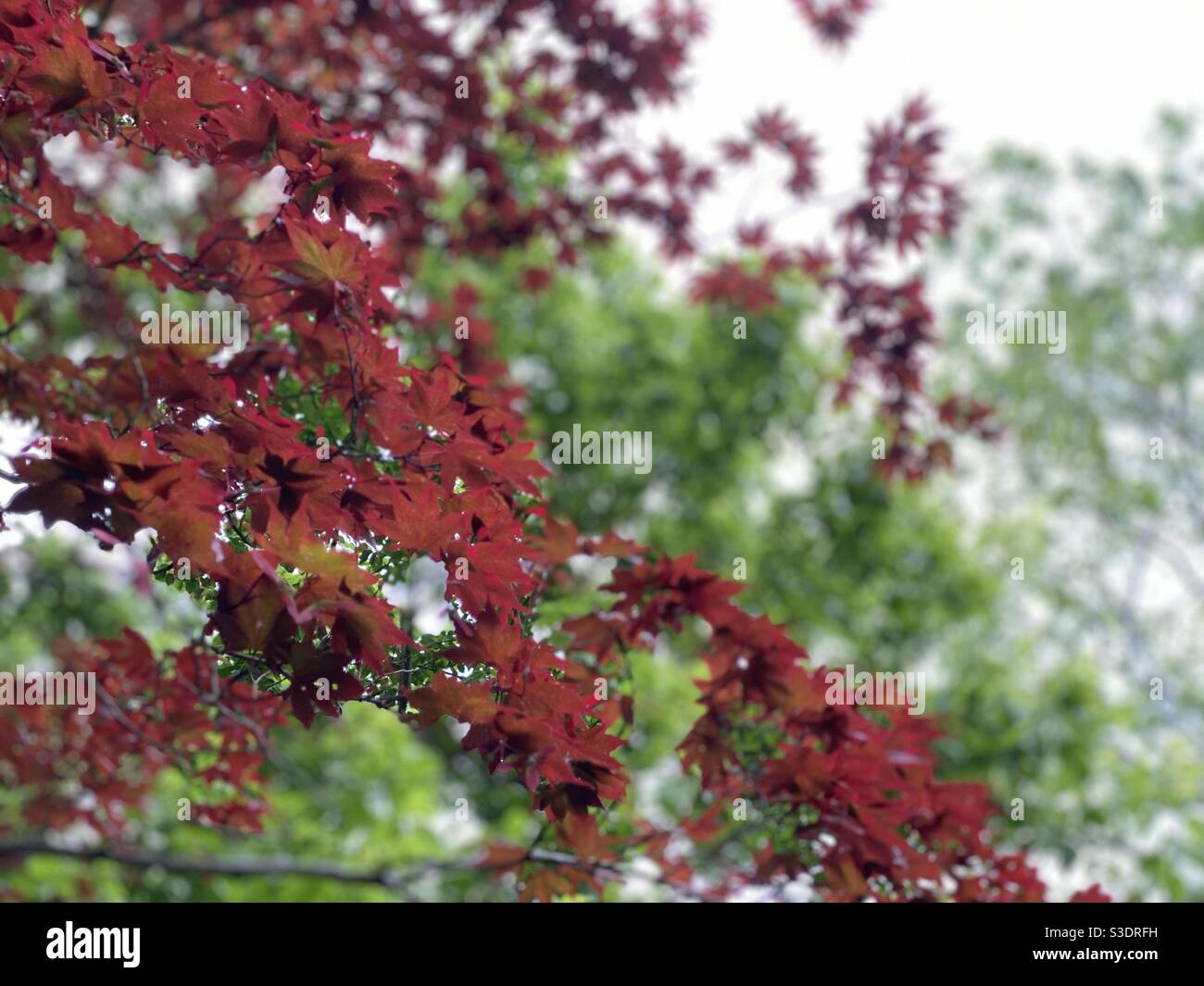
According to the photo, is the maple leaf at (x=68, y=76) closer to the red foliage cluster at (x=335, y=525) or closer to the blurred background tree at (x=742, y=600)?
the red foliage cluster at (x=335, y=525)

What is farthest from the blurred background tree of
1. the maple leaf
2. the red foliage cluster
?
the maple leaf

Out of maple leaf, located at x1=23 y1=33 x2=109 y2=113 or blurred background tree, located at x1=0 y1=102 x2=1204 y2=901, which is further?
blurred background tree, located at x1=0 y1=102 x2=1204 y2=901

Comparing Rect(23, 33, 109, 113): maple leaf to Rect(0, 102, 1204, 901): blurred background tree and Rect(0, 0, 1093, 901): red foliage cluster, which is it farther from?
Rect(0, 102, 1204, 901): blurred background tree

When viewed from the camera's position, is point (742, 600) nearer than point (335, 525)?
No

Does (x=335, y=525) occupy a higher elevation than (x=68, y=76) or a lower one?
lower

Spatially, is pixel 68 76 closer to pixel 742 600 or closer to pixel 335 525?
pixel 335 525

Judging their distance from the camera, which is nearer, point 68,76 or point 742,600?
point 68,76

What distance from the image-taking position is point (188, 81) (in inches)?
55.4

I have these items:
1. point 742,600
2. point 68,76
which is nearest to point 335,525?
point 68,76

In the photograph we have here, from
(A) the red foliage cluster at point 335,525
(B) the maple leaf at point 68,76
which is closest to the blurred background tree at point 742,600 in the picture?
(A) the red foliage cluster at point 335,525

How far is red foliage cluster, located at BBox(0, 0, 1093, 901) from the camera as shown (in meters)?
1.17

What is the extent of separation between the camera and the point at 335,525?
130cm
